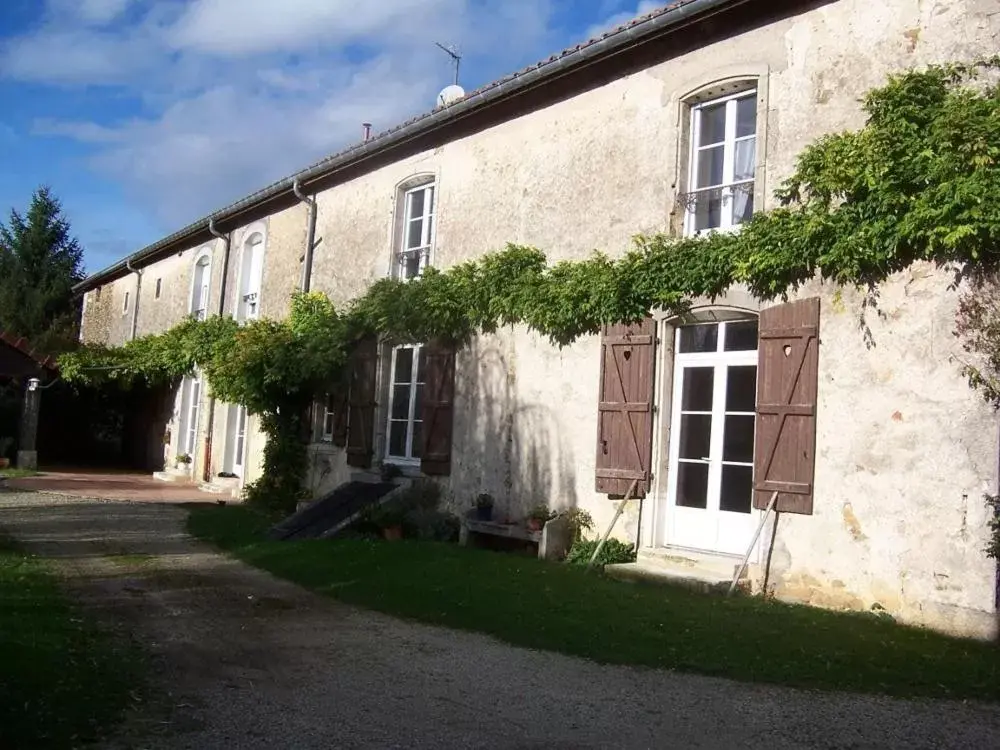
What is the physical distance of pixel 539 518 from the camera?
1024 centimetres

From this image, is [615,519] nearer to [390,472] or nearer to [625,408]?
Answer: [625,408]

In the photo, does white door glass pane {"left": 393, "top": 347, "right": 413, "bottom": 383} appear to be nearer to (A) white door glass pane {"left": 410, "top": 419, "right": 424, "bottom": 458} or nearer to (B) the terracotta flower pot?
(A) white door glass pane {"left": 410, "top": 419, "right": 424, "bottom": 458}

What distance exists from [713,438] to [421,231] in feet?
19.5

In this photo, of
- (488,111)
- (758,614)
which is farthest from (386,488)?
(758,614)

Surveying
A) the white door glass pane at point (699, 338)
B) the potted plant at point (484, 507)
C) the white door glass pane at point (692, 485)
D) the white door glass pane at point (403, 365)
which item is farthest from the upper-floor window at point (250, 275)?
the white door glass pane at point (692, 485)

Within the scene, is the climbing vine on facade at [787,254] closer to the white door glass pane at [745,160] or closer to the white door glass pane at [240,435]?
the white door glass pane at [745,160]

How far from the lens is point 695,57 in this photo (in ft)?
31.5

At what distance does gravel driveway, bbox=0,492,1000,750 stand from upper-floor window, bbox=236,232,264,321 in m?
10.5

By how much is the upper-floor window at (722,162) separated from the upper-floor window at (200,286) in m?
12.5

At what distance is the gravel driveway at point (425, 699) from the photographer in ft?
14.6

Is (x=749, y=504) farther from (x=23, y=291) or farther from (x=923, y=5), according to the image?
(x=23, y=291)

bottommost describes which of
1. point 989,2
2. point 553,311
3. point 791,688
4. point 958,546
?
point 791,688

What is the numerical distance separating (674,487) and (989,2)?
16.3 feet

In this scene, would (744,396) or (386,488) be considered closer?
(744,396)
